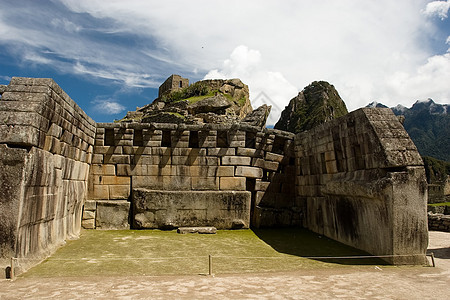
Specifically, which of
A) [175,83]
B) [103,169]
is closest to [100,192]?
[103,169]

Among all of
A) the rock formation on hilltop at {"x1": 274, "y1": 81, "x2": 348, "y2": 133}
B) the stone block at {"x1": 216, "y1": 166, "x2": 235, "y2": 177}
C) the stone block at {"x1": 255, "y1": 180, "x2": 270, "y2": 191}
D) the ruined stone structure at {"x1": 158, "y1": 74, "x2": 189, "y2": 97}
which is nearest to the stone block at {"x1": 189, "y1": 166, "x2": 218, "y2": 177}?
the stone block at {"x1": 216, "y1": 166, "x2": 235, "y2": 177}

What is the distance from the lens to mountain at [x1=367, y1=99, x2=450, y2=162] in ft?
189

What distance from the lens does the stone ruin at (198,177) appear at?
6.40m

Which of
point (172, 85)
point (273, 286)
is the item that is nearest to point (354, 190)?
point (273, 286)

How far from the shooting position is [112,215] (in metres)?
10.1

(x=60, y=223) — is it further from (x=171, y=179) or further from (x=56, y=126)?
(x=171, y=179)

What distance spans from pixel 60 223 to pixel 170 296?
4480 millimetres

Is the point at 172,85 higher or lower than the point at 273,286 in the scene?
higher

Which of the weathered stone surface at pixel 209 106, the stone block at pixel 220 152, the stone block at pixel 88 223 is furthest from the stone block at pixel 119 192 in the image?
the weathered stone surface at pixel 209 106

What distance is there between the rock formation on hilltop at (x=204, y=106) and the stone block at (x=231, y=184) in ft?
35.5

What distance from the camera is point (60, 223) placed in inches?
310

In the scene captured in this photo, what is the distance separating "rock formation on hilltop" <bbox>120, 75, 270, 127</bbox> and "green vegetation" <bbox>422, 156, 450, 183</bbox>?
20177mm

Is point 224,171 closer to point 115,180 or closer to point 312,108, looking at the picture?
point 115,180

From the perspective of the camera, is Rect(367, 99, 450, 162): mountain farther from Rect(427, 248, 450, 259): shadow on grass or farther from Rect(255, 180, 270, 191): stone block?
Rect(255, 180, 270, 191): stone block
